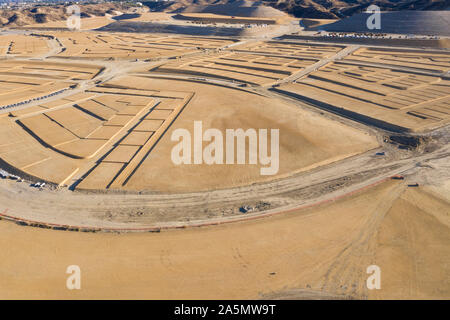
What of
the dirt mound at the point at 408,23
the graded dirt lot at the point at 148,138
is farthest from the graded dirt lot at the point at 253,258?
the dirt mound at the point at 408,23

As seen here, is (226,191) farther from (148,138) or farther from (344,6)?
(344,6)

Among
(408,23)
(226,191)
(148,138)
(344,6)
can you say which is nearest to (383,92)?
(226,191)

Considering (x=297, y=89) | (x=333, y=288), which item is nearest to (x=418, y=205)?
(x=333, y=288)

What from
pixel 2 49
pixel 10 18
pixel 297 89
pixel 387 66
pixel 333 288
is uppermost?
pixel 10 18

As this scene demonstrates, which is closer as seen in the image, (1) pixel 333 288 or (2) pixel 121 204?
(1) pixel 333 288

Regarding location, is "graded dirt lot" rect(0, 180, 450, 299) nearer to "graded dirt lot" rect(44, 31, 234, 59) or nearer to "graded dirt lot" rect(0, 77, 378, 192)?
"graded dirt lot" rect(0, 77, 378, 192)

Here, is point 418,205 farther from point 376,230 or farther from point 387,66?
point 387,66

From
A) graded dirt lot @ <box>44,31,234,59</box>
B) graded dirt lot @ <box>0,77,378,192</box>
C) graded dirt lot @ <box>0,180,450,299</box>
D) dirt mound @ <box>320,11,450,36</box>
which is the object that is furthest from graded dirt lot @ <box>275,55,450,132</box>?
graded dirt lot @ <box>44,31,234,59</box>

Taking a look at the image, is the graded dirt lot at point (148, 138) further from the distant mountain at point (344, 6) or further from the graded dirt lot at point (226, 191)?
the distant mountain at point (344, 6)
